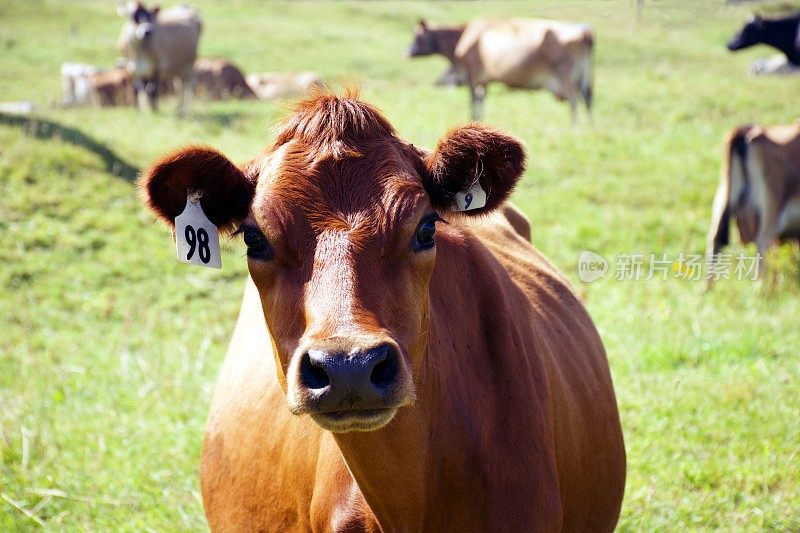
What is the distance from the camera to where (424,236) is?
2.87m

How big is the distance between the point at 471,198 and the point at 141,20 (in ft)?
61.8

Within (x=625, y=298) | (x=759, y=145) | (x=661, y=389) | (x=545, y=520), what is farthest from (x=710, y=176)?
(x=545, y=520)

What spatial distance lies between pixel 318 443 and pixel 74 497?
2664mm

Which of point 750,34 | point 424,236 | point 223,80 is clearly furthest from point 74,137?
point 750,34

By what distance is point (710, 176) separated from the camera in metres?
11.4

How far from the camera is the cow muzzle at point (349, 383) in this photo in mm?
2346

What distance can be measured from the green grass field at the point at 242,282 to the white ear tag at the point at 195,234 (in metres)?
0.14

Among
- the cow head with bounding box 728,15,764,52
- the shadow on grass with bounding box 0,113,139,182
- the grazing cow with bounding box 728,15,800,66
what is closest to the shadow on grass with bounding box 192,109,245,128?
the shadow on grass with bounding box 0,113,139,182

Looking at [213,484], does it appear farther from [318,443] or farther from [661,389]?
[661,389]

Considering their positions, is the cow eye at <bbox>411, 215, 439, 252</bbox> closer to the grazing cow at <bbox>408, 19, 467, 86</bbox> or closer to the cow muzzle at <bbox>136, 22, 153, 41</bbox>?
the cow muzzle at <bbox>136, 22, 153, 41</bbox>

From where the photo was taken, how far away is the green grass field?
17.3ft

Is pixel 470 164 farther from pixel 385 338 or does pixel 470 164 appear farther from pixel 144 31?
pixel 144 31

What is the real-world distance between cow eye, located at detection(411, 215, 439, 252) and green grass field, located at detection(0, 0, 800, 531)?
0.70 m

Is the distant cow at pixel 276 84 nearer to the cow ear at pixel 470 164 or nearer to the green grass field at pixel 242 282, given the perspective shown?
the green grass field at pixel 242 282
